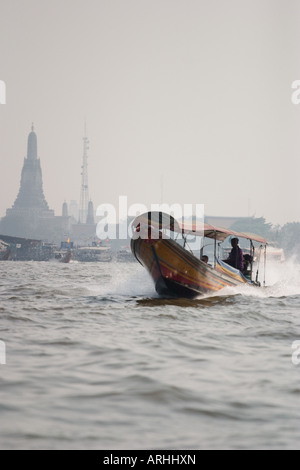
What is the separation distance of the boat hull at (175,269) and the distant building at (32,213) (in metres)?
149

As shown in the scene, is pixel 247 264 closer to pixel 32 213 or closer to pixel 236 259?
pixel 236 259

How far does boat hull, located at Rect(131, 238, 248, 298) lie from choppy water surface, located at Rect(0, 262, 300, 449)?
8.95 ft

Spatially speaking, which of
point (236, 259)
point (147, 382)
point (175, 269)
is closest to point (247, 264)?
point (236, 259)

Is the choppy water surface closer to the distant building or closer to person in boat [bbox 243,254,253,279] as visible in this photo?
person in boat [bbox 243,254,253,279]

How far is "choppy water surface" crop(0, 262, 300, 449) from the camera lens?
3633 mm

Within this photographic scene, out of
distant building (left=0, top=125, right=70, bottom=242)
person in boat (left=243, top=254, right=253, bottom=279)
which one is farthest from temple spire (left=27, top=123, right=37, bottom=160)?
person in boat (left=243, top=254, right=253, bottom=279)

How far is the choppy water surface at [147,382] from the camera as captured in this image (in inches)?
143

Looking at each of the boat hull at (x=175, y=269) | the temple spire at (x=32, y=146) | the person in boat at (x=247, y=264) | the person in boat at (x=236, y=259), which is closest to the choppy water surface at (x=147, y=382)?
the boat hull at (x=175, y=269)

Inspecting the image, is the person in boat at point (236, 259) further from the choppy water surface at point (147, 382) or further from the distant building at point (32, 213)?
the distant building at point (32, 213)

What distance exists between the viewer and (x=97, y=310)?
10.2m

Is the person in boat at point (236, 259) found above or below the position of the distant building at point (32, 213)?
below
